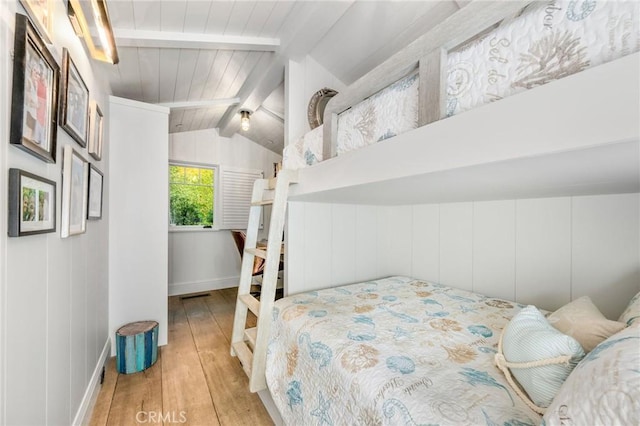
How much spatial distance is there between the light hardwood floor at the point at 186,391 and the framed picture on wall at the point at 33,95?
1.44 metres

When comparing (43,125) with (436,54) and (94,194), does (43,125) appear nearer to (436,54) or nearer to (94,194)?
(94,194)

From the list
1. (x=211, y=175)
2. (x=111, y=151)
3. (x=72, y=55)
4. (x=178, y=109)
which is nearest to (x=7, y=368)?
(x=72, y=55)

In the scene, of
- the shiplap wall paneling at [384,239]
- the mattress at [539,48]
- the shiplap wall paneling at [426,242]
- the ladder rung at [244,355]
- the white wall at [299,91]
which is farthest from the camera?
the shiplap wall paneling at [384,239]

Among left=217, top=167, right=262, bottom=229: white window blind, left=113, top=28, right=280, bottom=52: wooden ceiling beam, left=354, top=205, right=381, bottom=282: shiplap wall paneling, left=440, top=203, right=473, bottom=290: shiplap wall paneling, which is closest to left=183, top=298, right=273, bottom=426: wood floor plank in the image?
left=354, top=205, right=381, bottom=282: shiplap wall paneling

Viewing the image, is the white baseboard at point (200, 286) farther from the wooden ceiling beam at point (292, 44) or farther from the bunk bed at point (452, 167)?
the bunk bed at point (452, 167)

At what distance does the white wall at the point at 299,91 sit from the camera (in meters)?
2.19

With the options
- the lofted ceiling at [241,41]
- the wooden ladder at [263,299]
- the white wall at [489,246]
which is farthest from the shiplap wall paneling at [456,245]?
the lofted ceiling at [241,41]

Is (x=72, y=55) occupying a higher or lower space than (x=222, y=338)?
higher

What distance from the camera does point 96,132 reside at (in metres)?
1.62

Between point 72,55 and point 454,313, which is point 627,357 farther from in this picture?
point 72,55

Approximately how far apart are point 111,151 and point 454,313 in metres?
2.67

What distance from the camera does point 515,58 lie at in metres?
0.70

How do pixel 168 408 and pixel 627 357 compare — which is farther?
pixel 168 408

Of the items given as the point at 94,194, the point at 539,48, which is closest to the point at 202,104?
the point at 94,194
